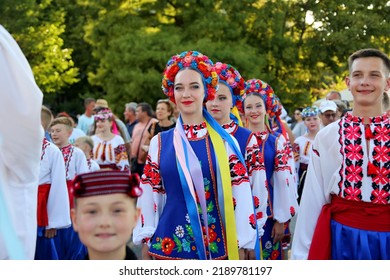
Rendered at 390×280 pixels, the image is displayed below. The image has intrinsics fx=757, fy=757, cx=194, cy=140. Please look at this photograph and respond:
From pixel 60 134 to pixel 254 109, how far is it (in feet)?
6.58

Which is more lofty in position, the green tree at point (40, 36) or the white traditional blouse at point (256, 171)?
the green tree at point (40, 36)

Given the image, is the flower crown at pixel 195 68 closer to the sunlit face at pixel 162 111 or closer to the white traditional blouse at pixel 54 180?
the white traditional blouse at pixel 54 180

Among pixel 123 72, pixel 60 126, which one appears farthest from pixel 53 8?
pixel 60 126

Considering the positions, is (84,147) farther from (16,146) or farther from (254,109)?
(16,146)

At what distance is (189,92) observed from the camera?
180 inches

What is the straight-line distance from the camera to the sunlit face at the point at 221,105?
5.64 meters

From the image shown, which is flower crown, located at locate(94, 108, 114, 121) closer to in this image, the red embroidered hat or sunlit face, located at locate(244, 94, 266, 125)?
sunlit face, located at locate(244, 94, 266, 125)

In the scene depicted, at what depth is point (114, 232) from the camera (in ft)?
8.92

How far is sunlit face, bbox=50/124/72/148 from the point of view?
7457 mm

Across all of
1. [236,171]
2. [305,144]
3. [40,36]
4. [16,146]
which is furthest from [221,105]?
[40,36]

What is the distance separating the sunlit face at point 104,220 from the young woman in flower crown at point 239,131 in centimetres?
269

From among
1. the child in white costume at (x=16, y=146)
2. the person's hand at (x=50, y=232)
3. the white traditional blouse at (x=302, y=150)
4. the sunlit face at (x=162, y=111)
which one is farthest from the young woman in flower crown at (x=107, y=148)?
the child in white costume at (x=16, y=146)

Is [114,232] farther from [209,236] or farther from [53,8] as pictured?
[53,8]
